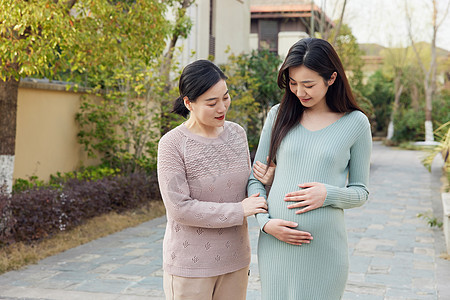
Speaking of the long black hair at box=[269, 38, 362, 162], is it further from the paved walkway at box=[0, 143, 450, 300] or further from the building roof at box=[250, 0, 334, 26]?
the building roof at box=[250, 0, 334, 26]

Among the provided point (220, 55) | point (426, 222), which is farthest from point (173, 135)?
point (220, 55)

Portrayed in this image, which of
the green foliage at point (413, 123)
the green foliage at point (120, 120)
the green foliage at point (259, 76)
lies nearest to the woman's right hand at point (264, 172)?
the green foliage at point (120, 120)

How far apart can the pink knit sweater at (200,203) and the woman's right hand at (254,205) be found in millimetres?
23

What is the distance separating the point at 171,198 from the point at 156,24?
4.01 metres

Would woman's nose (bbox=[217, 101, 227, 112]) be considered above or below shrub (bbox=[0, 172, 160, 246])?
above

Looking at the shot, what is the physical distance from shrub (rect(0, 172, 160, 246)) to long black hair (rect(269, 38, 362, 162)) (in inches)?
150

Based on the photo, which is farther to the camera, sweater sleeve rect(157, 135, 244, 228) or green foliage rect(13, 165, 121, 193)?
green foliage rect(13, 165, 121, 193)

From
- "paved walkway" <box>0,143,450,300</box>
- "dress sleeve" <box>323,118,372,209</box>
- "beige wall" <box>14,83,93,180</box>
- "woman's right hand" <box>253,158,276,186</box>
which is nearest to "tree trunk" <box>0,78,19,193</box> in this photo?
"paved walkway" <box>0,143,450,300</box>

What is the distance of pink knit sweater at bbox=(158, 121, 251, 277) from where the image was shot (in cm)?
210

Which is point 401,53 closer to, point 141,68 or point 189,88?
point 141,68

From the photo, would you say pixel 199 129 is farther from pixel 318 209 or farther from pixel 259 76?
pixel 259 76

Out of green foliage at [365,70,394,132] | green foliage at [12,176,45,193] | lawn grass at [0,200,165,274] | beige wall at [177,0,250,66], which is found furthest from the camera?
green foliage at [365,70,394,132]

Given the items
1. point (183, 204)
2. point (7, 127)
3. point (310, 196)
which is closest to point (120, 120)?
point (7, 127)

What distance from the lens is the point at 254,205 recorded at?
7.03 ft
